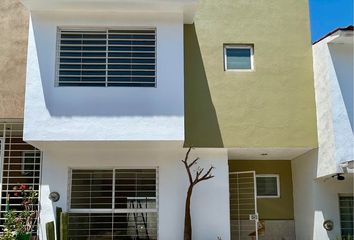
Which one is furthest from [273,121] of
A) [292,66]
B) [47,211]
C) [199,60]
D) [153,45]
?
[47,211]

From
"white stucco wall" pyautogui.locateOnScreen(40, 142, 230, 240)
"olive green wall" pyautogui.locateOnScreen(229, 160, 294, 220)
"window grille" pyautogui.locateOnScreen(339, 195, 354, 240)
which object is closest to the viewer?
"white stucco wall" pyautogui.locateOnScreen(40, 142, 230, 240)

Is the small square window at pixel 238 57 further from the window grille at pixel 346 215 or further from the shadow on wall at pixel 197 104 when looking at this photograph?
the window grille at pixel 346 215

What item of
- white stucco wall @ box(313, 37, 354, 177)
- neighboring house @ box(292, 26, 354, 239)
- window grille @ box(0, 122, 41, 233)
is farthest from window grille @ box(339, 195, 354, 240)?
window grille @ box(0, 122, 41, 233)

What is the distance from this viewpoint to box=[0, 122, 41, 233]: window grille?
49.2 feet

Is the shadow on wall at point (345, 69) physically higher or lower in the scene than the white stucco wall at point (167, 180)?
higher

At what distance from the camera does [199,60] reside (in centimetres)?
1498

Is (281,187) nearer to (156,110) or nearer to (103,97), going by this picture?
(156,110)

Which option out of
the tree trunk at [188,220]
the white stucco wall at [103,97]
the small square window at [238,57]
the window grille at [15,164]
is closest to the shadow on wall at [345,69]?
the small square window at [238,57]

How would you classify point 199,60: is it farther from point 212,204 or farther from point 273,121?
point 212,204

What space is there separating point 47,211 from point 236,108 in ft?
20.4

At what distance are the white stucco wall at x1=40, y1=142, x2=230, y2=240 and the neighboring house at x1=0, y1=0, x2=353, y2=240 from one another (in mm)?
30

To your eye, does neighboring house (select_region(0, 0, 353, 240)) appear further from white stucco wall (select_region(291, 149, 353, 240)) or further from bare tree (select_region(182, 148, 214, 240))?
bare tree (select_region(182, 148, 214, 240))

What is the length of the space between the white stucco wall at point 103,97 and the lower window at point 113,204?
7.17ft

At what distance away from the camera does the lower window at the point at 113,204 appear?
574 inches
